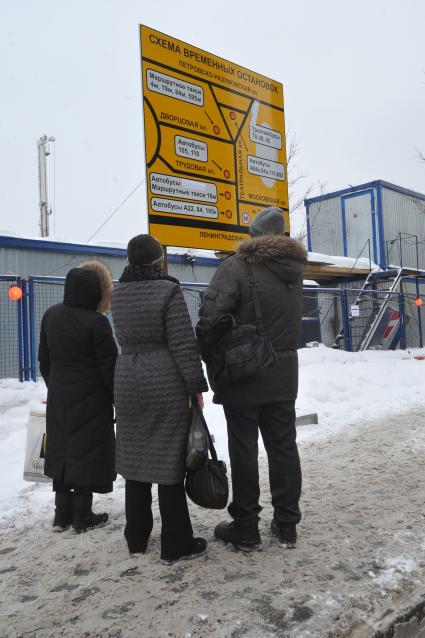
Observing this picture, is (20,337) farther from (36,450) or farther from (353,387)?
(353,387)

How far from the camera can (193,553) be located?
3.02m

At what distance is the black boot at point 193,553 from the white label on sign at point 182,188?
10.0 feet

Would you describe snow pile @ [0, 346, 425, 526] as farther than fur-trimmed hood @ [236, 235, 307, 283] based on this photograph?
Yes

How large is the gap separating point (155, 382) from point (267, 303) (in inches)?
30.5

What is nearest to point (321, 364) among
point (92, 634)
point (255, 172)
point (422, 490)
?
point (255, 172)

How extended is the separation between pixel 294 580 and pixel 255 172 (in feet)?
14.7

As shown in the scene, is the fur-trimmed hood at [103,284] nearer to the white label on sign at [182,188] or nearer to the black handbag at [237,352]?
the black handbag at [237,352]

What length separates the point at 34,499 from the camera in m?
4.16

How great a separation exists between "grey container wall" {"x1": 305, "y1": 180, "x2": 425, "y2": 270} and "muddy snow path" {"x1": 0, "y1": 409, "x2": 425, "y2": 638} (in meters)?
17.1

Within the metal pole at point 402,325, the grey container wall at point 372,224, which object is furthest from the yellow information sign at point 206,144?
the grey container wall at point 372,224

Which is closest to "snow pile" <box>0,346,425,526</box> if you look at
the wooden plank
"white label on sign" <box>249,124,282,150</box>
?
"white label on sign" <box>249,124,282,150</box>

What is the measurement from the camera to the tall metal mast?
77.8 feet

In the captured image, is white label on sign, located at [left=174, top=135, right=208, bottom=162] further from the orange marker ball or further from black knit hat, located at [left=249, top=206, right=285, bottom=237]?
the orange marker ball

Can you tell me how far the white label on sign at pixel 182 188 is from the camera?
16.2 ft
